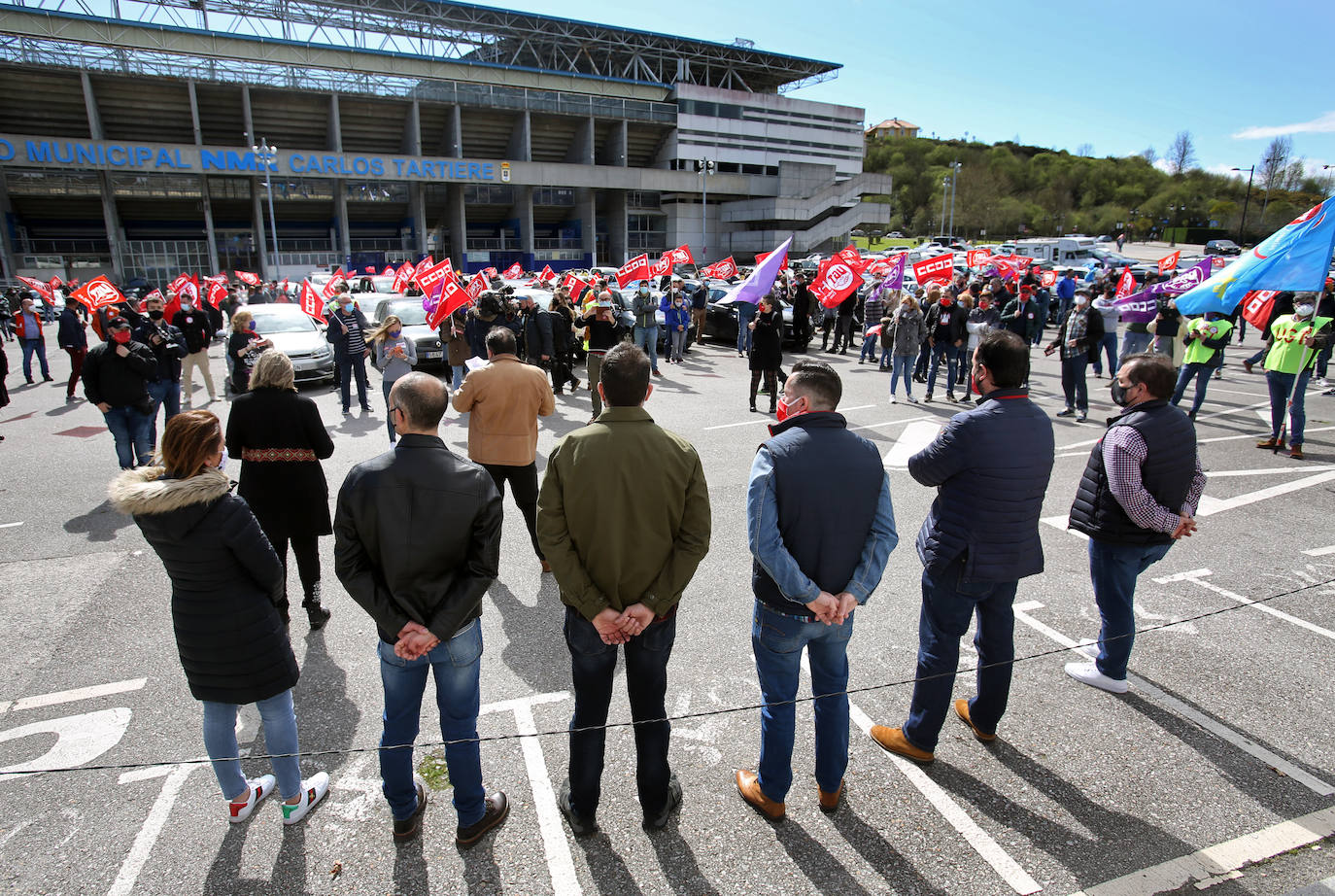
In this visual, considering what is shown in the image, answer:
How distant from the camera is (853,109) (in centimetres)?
7275

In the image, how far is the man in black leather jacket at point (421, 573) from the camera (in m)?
2.70

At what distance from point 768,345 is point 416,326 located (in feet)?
28.1

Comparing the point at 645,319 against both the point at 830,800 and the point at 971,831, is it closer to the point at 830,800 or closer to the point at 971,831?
the point at 830,800

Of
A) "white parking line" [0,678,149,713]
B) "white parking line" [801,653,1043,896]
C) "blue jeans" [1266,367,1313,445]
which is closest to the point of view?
"white parking line" [801,653,1043,896]

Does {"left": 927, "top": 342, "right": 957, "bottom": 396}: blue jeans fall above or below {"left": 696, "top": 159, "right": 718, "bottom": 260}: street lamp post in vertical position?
below

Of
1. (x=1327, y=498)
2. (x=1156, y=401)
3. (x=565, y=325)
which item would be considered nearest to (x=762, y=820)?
(x=1156, y=401)

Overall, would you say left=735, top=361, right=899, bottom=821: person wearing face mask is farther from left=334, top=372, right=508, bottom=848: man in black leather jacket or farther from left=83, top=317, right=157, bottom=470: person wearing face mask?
left=83, top=317, right=157, bottom=470: person wearing face mask

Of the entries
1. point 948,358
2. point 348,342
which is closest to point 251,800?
point 348,342

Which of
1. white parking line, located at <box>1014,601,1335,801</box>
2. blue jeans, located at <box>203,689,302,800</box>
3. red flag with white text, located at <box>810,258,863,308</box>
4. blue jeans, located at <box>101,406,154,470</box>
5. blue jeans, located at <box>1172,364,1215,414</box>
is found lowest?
white parking line, located at <box>1014,601,1335,801</box>

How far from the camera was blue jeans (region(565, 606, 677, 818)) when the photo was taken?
284cm

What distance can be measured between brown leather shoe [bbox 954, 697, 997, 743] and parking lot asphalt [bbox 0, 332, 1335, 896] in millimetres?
84

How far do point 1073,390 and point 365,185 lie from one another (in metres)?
53.8

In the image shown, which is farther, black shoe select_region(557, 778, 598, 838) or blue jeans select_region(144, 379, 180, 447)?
blue jeans select_region(144, 379, 180, 447)

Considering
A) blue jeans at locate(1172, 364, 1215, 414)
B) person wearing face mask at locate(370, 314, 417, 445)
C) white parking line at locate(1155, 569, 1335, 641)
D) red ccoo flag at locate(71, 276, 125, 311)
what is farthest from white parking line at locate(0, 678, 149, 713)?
red ccoo flag at locate(71, 276, 125, 311)
